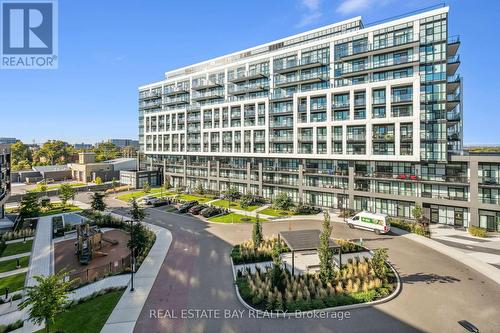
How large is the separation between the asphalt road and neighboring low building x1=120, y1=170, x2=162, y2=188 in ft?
166

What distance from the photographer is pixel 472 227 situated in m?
34.1

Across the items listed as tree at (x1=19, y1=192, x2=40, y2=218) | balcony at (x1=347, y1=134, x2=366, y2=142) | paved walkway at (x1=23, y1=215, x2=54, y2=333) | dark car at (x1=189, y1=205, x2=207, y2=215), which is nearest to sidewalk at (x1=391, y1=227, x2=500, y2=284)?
balcony at (x1=347, y1=134, x2=366, y2=142)

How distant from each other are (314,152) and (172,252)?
31845 millimetres

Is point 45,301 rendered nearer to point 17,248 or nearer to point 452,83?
point 17,248

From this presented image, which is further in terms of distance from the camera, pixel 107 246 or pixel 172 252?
pixel 107 246

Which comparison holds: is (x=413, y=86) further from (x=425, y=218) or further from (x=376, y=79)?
(x=425, y=218)

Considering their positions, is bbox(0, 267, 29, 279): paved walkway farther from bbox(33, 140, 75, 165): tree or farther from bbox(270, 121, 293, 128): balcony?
bbox(33, 140, 75, 165): tree

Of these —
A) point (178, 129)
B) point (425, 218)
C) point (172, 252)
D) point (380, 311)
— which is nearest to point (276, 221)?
point (172, 252)

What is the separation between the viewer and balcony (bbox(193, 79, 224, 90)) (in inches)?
2694

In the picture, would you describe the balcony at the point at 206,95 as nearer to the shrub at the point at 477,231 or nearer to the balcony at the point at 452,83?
the balcony at the point at 452,83

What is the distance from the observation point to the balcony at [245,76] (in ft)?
195

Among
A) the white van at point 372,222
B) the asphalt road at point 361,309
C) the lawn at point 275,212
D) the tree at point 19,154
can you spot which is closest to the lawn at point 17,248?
the asphalt road at point 361,309

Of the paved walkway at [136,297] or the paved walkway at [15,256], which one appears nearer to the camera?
the paved walkway at [136,297]

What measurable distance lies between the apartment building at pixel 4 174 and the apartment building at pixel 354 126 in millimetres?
37057
